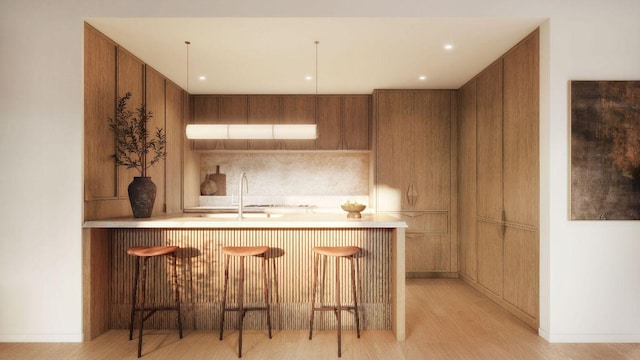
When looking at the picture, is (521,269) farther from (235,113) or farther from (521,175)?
(235,113)

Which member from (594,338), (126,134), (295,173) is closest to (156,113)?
(126,134)

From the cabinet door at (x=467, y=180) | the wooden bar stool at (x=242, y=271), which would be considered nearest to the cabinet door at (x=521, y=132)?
the cabinet door at (x=467, y=180)

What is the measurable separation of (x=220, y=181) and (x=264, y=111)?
4.42ft

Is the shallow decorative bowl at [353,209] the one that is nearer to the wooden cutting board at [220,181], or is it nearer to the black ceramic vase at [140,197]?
the black ceramic vase at [140,197]

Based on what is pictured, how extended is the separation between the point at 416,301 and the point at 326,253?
1.83 m

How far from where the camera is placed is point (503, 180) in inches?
168

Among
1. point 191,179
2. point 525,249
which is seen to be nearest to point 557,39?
point 525,249

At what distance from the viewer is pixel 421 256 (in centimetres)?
571

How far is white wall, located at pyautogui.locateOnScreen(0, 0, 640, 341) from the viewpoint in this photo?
3.34 m

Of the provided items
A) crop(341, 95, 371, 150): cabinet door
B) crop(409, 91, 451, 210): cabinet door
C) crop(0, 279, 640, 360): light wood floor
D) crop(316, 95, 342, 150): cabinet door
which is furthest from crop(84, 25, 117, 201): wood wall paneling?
crop(409, 91, 451, 210): cabinet door

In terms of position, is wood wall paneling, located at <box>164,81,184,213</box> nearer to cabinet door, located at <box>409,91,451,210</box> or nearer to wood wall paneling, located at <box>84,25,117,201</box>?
wood wall paneling, located at <box>84,25,117,201</box>

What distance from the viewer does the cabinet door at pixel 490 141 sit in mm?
4375

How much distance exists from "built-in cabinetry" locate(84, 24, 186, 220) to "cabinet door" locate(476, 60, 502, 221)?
12.8 ft

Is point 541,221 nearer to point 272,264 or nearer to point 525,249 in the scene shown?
point 525,249
